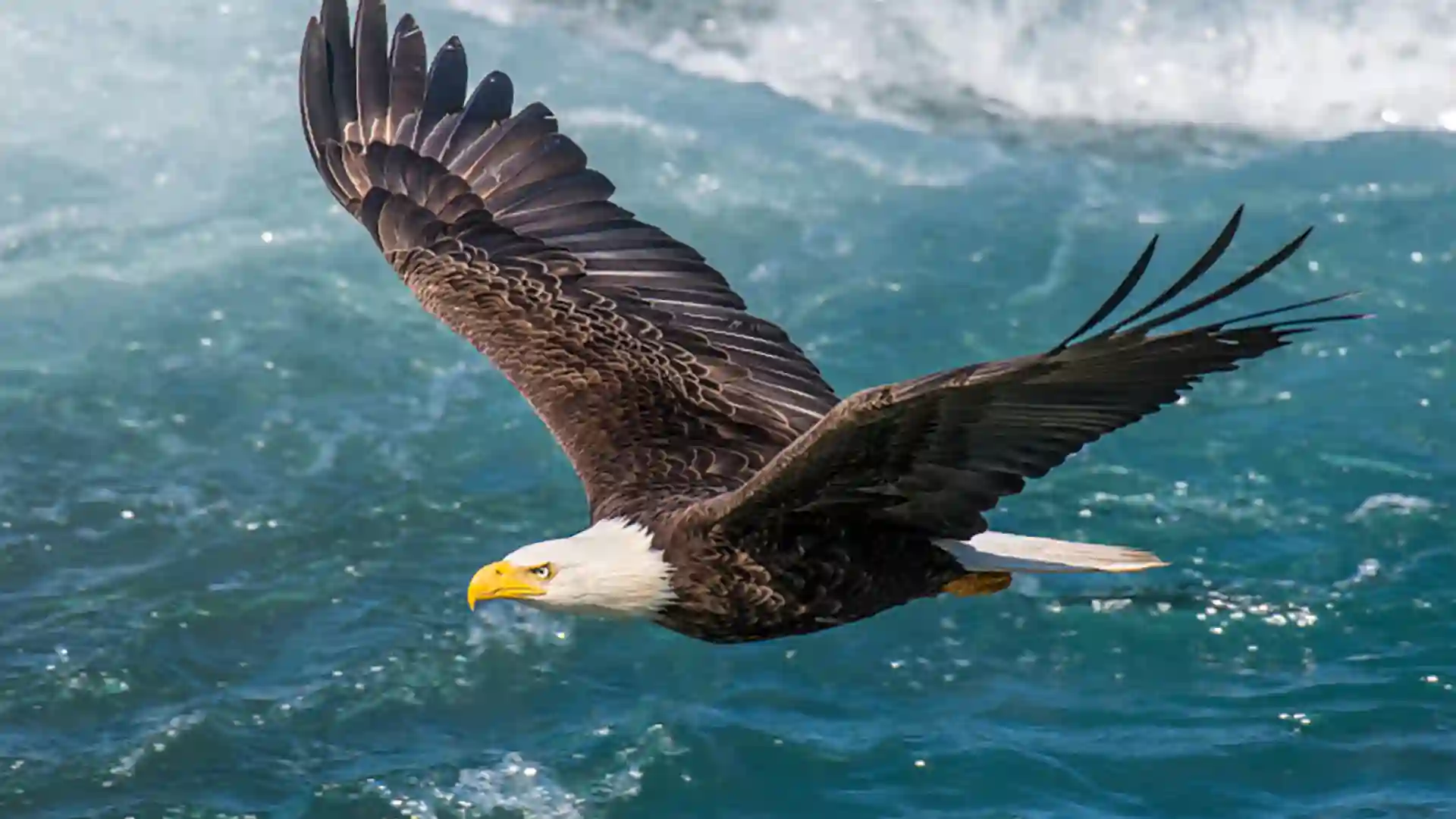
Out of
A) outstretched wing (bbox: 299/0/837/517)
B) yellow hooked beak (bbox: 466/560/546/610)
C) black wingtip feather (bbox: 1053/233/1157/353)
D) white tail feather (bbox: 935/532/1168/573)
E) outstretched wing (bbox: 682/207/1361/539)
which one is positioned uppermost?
outstretched wing (bbox: 299/0/837/517)

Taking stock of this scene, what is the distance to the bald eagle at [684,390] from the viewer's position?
203 inches

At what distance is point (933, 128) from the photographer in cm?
1372

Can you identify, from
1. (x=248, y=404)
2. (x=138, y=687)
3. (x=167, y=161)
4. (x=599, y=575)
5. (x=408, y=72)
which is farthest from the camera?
(x=167, y=161)

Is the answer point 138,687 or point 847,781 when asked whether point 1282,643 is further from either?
point 138,687

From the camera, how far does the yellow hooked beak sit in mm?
5727

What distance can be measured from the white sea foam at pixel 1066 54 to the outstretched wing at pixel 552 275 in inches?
246

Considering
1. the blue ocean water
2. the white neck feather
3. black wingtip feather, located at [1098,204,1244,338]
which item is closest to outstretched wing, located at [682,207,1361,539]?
black wingtip feather, located at [1098,204,1244,338]

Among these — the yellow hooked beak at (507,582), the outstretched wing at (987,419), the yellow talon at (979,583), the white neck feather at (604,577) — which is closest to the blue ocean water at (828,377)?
the yellow talon at (979,583)

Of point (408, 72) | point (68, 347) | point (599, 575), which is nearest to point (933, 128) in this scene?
point (68, 347)

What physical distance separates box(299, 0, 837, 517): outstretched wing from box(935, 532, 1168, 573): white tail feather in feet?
2.45

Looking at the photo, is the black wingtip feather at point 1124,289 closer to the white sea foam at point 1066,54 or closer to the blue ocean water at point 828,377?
the blue ocean water at point 828,377

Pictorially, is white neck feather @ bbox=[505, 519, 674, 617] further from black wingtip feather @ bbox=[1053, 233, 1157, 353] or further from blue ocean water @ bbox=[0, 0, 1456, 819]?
blue ocean water @ bbox=[0, 0, 1456, 819]

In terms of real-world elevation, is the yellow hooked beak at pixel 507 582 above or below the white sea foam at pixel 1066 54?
below

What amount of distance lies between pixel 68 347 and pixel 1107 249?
5309mm
